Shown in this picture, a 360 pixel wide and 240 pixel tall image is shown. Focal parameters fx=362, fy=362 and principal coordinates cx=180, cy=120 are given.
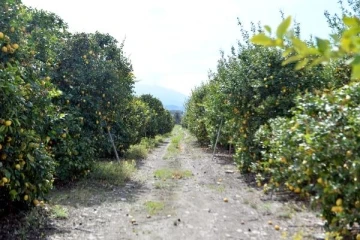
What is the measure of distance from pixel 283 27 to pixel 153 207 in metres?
6.47

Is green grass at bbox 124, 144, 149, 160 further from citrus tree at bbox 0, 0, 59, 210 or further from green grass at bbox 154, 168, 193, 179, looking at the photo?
citrus tree at bbox 0, 0, 59, 210

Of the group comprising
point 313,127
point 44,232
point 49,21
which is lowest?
point 44,232

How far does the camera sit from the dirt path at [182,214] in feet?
18.1

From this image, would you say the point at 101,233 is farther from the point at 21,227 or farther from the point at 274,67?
the point at 274,67

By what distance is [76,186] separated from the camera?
894cm

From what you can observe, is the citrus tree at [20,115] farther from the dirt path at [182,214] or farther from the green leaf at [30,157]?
the dirt path at [182,214]

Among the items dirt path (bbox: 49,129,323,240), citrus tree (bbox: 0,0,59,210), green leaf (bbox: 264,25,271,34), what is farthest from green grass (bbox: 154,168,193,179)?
green leaf (bbox: 264,25,271,34)

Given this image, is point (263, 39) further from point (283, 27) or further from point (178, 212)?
point (178, 212)

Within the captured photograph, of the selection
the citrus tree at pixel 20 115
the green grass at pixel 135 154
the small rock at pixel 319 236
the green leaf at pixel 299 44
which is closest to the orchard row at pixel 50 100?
the citrus tree at pixel 20 115

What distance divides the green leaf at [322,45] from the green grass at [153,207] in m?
6.07

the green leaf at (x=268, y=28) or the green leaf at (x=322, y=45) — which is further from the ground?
the green leaf at (x=268, y=28)

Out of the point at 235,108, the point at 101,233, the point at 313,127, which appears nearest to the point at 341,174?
the point at 313,127

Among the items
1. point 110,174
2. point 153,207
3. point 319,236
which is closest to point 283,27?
point 319,236

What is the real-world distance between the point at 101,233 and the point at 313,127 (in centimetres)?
351
